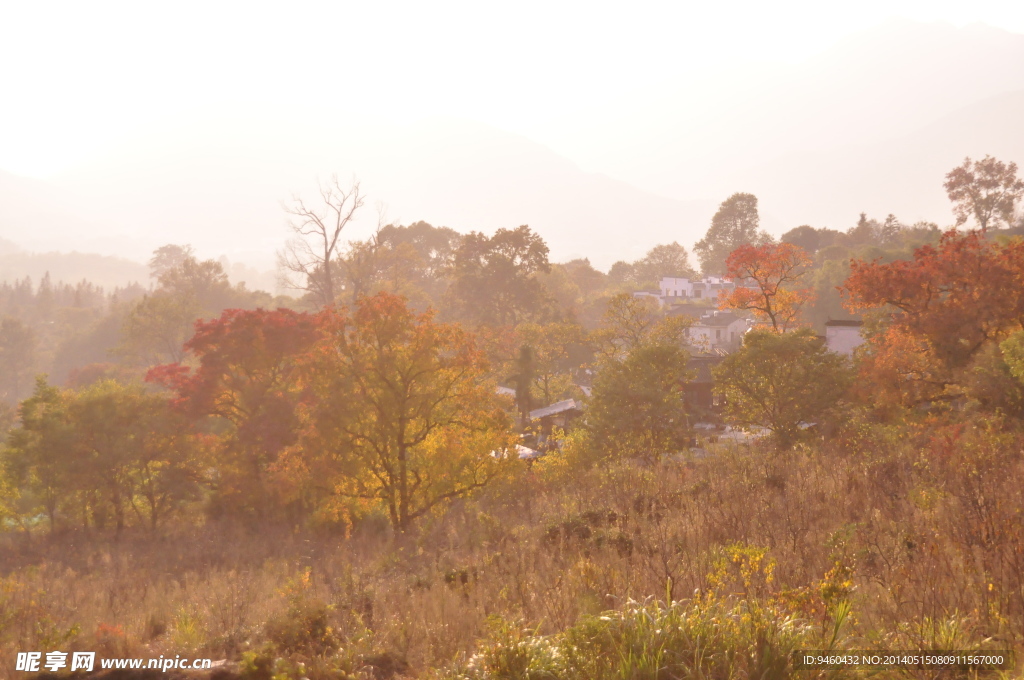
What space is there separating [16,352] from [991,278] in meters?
95.8

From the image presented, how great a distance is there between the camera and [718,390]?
24500 mm

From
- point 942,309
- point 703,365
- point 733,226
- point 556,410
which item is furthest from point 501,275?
point 733,226

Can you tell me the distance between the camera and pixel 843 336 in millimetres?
40656

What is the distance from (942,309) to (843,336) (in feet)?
73.4

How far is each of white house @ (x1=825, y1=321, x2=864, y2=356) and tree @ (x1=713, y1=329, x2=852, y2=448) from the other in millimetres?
18536

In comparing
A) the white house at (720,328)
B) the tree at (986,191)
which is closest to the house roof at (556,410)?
the white house at (720,328)

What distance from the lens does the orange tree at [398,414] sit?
19.6m

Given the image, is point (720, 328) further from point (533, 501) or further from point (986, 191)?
point (533, 501)

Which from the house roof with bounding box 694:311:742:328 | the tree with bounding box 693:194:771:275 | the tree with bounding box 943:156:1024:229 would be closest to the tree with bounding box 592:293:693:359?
the house roof with bounding box 694:311:742:328

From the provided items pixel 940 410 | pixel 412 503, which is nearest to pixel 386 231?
pixel 412 503

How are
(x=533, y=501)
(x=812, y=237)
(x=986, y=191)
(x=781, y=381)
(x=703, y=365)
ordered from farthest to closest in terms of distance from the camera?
(x=812, y=237) < (x=986, y=191) < (x=703, y=365) < (x=781, y=381) < (x=533, y=501)

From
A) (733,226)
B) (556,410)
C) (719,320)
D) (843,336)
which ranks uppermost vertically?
(733,226)

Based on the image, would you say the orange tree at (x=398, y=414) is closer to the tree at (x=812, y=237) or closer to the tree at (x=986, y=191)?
the tree at (x=986, y=191)

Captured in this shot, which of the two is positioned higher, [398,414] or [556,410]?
[398,414]
